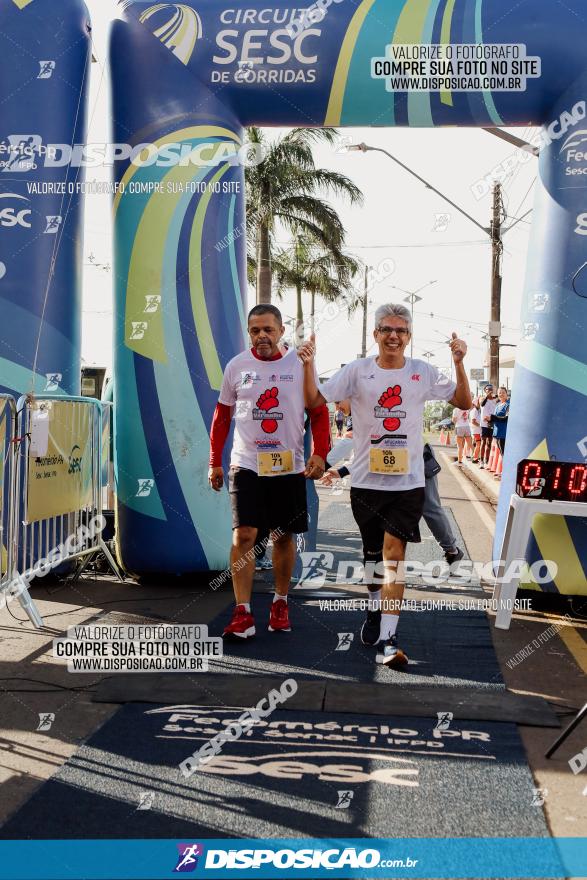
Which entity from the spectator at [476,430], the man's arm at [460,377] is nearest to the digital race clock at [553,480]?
the man's arm at [460,377]

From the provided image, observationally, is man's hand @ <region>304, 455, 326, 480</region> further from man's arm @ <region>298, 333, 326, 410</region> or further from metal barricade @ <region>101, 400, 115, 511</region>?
metal barricade @ <region>101, 400, 115, 511</region>

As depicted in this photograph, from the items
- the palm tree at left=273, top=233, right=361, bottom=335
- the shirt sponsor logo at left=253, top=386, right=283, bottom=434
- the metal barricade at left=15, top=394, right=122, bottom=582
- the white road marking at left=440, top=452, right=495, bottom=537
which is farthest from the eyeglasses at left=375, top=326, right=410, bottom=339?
the palm tree at left=273, top=233, right=361, bottom=335

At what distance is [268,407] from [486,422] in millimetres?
17366

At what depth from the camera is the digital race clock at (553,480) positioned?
6402mm

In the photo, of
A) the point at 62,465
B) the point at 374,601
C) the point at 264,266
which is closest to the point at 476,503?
the point at 62,465

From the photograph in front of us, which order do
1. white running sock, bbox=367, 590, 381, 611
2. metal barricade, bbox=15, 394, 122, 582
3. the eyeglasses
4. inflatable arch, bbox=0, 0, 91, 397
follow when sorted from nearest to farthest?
the eyeglasses
white running sock, bbox=367, 590, 381, 611
metal barricade, bbox=15, 394, 122, 582
inflatable arch, bbox=0, 0, 91, 397

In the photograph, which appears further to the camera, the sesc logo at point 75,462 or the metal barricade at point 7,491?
the sesc logo at point 75,462

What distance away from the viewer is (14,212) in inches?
298

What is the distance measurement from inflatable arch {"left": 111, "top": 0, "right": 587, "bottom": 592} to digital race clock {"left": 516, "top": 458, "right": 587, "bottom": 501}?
455mm

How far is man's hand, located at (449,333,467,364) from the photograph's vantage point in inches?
217

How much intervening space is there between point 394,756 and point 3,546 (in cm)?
303

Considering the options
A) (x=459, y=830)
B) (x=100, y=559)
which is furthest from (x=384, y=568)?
(x=100, y=559)

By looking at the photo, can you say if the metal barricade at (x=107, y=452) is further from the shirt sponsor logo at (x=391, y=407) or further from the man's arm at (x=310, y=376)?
the shirt sponsor logo at (x=391, y=407)

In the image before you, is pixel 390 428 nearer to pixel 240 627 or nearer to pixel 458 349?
pixel 458 349
